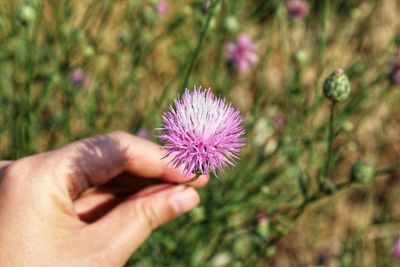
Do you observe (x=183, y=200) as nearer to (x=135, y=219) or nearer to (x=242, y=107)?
(x=135, y=219)

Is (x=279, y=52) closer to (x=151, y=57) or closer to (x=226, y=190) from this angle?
(x=151, y=57)

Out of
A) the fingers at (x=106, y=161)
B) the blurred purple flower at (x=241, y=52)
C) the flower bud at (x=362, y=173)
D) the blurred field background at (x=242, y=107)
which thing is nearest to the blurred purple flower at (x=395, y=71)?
the blurred field background at (x=242, y=107)

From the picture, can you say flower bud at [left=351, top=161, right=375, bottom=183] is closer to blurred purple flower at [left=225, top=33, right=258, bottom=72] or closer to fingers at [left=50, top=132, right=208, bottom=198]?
fingers at [left=50, top=132, right=208, bottom=198]

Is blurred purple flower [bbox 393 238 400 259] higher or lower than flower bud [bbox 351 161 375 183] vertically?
lower

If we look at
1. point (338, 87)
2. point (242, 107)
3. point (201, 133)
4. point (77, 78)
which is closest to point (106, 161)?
point (201, 133)

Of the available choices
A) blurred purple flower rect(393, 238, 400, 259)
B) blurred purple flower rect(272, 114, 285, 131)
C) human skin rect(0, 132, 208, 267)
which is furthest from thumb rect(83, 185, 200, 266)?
blurred purple flower rect(393, 238, 400, 259)

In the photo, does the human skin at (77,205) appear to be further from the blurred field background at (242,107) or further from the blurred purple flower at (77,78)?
the blurred purple flower at (77,78)

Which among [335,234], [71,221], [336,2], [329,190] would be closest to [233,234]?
[329,190]
